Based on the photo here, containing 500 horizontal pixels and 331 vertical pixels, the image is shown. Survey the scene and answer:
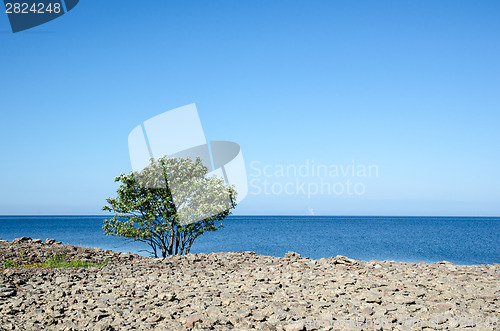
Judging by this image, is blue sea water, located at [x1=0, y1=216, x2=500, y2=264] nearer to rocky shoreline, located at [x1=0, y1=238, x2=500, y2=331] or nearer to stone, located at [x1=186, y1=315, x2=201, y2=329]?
rocky shoreline, located at [x1=0, y1=238, x2=500, y2=331]

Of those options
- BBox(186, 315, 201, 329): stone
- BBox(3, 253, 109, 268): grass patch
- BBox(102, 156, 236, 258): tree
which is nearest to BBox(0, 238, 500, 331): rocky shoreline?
BBox(186, 315, 201, 329): stone

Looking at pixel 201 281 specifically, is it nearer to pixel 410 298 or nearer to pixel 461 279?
pixel 410 298

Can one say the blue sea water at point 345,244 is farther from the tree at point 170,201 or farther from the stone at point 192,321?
the stone at point 192,321

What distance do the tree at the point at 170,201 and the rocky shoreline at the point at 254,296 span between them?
5.45m

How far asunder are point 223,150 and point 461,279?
36.0 ft

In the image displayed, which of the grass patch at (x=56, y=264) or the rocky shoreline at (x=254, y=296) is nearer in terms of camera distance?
the rocky shoreline at (x=254, y=296)

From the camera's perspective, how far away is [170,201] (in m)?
18.3

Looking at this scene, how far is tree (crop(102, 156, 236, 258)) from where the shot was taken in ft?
60.1

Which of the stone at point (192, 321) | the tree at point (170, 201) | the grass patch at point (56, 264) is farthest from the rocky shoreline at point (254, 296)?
the tree at point (170, 201)

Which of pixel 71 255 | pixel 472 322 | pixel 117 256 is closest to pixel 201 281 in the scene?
pixel 472 322

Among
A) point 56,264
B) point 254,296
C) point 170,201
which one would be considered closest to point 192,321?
point 254,296

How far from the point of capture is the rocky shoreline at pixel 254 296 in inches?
284

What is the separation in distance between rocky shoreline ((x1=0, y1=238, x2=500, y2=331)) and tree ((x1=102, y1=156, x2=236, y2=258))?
17.9 ft

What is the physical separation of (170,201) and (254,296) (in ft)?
33.7
